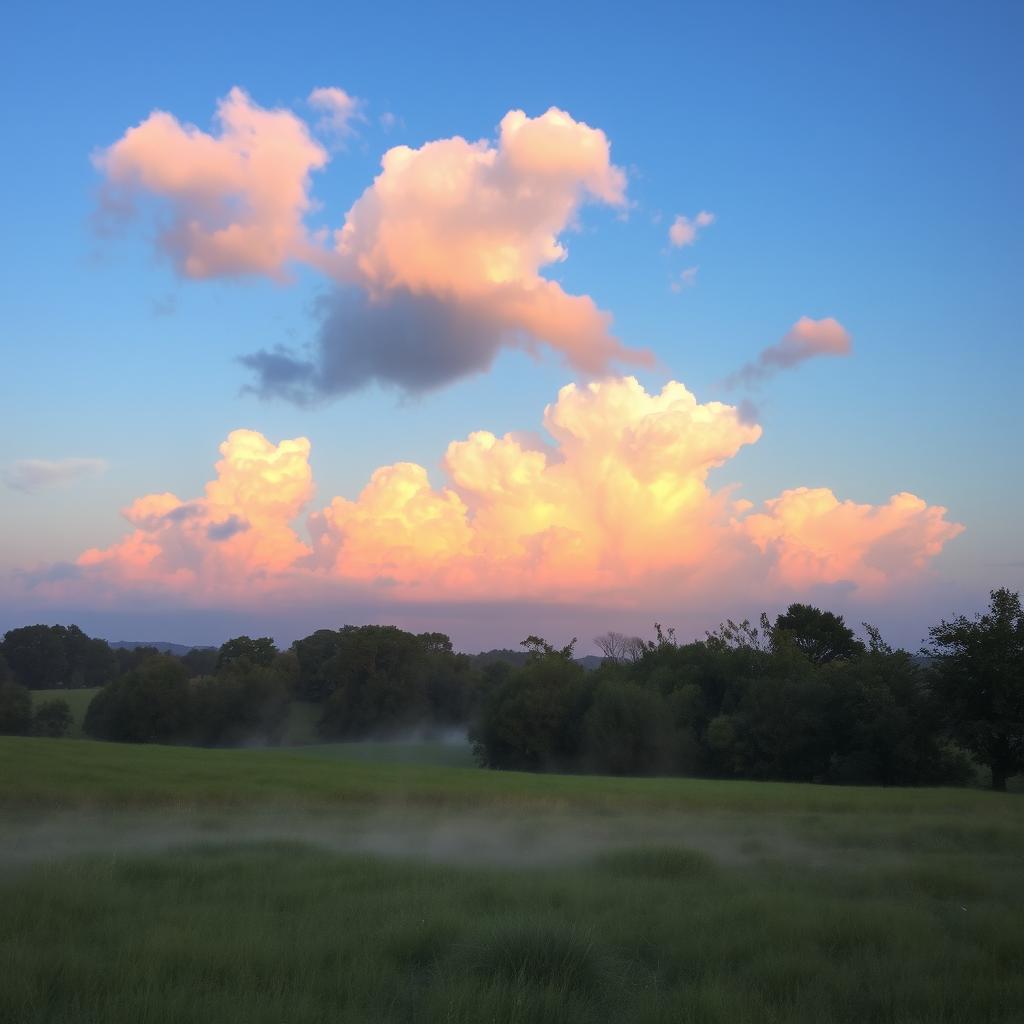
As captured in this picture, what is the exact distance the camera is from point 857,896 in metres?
12.8

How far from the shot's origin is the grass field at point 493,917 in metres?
7.45

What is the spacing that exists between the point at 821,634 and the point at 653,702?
96.2ft

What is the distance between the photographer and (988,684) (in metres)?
39.8

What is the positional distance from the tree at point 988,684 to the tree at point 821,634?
128 feet

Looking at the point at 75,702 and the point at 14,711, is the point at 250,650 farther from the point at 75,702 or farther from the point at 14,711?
the point at 14,711

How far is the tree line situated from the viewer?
135 ft

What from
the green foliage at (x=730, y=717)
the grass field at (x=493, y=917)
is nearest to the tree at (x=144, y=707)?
the green foliage at (x=730, y=717)

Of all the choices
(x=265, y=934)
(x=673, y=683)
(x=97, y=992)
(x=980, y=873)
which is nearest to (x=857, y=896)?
(x=980, y=873)

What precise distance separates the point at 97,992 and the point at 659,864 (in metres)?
9.92

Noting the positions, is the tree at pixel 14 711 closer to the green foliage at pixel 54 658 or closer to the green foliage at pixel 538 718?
the green foliage at pixel 538 718

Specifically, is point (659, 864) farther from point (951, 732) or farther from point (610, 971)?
point (951, 732)

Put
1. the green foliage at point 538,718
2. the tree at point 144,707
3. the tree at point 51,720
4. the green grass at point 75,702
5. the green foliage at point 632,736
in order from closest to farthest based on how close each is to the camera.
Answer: the green foliage at point 632,736, the green foliage at point 538,718, the tree at point 51,720, the tree at point 144,707, the green grass at point 75,702

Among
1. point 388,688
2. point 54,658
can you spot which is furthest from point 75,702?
point 54,658

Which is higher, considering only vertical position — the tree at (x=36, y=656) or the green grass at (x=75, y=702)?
the tree at (x=36, y=656)
